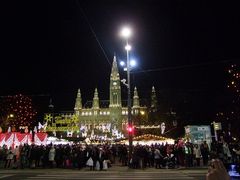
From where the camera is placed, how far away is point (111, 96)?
6944 inches

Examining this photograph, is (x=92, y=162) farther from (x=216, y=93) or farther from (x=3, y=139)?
(x=216, y=93)

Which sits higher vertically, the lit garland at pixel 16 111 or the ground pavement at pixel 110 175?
the lit garland at pixel 16 111

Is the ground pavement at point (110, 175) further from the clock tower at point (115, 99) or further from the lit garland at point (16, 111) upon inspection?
the clock tower at point (115, 99)

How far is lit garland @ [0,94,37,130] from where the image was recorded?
58450 millimetres

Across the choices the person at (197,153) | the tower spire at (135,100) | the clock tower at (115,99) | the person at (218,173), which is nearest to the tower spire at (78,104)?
the clock tower at (115,99)

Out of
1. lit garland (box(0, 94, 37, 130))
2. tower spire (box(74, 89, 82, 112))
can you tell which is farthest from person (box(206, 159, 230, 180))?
tower spire (box(74, 89, 82, 112))

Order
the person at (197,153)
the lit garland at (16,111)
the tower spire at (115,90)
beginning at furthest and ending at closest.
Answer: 1. the tower spire at (115,90)
2. the lit garland at (16,111)
3. the person at (197,153)

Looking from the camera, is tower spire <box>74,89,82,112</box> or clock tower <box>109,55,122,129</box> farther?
tower spire <box>74,89,82,112</box>

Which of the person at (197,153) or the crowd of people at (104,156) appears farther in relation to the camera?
the person at (197,153)

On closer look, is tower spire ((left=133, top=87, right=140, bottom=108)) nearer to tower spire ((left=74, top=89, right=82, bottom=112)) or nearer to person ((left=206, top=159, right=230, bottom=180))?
tower spire ((left=74, top=89, right=82, bottom=112))

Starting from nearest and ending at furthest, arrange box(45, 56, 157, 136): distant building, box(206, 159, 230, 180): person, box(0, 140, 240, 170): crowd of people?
1. box(206, 159, 230, 180): person
2. box(0, 140, 240, 170): crowd of people
3. box(45, 56, 157, 136): distant building

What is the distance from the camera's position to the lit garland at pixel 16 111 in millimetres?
58450

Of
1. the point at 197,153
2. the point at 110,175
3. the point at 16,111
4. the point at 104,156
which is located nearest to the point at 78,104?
the point at 16,111

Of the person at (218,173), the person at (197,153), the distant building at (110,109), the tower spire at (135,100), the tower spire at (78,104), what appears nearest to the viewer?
the person at (218,173)
